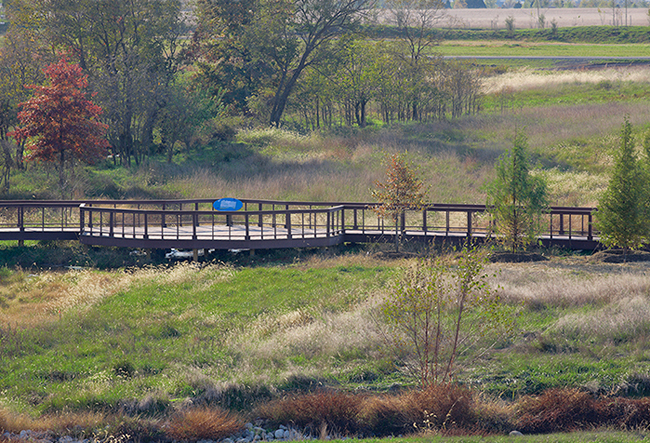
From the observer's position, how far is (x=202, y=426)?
11305 mm

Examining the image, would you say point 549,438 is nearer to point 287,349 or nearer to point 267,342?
point 287,349

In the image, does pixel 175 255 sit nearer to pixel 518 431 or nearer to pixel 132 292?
pixel 132 292

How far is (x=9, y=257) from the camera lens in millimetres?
23500

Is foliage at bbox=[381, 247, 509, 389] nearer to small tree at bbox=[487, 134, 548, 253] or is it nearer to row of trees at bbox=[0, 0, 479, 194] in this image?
small tree at bbox=[487, 134, 548, 253]

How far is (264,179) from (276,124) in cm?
1617

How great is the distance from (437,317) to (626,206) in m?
9.88

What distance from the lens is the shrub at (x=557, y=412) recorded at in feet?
37.5

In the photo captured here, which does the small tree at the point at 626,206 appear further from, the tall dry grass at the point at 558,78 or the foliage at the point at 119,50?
the tall dry grass at the point at 558,78

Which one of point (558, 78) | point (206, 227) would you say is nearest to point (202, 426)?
point (206, 227)

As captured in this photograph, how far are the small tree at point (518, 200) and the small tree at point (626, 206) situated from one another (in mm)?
1888

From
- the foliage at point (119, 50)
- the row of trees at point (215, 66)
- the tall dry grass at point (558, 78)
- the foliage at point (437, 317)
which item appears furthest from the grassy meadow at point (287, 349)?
the tall dry grass at point (558, 78)

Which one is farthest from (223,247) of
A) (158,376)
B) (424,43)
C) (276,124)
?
(424,43)

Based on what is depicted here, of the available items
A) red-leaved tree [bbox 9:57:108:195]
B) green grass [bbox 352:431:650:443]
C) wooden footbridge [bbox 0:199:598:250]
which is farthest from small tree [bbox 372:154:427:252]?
red-leaved tree [bbox 9:57:108:195]

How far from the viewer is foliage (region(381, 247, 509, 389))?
37.7 feet
